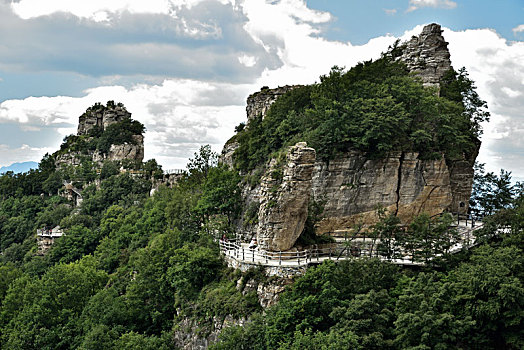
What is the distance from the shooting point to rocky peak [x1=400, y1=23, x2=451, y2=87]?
3803 centimetres

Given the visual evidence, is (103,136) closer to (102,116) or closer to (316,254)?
(102,116)

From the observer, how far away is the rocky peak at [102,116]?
271 ft

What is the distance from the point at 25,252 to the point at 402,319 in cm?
5576

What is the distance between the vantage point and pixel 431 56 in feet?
126

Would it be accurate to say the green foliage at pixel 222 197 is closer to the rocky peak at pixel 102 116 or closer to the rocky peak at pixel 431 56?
the rocky peak at pixel 431 56

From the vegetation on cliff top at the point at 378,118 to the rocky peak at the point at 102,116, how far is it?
54.5 m

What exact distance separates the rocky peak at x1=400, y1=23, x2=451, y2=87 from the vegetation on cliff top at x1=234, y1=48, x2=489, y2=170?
2.58 metres

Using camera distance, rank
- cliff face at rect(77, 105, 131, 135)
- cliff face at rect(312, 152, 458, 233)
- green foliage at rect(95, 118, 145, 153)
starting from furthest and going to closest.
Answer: cliff face at rect(77, 105, 131, 135) → green foliage at rect(95, 118, 145, 153) → cliff face at rect(312, 152, 458, 233)

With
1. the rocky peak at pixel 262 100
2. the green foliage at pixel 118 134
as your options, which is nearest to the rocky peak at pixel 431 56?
the rocky peak at pixel 262 100

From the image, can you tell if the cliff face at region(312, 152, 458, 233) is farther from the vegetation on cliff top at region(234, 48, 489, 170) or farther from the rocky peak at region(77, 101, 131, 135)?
the rocky peak at region(77, 101, 131, 135)

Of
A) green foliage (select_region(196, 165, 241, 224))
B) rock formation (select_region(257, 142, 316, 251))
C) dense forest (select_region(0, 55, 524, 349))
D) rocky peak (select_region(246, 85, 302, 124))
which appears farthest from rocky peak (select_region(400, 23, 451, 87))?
green foliage (select_region(196, 165, 241, 224))

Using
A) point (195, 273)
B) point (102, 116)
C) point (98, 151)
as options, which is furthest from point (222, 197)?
point (102, 116)

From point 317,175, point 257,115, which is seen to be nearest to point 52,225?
point 257,115

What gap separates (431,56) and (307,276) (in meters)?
25.5
